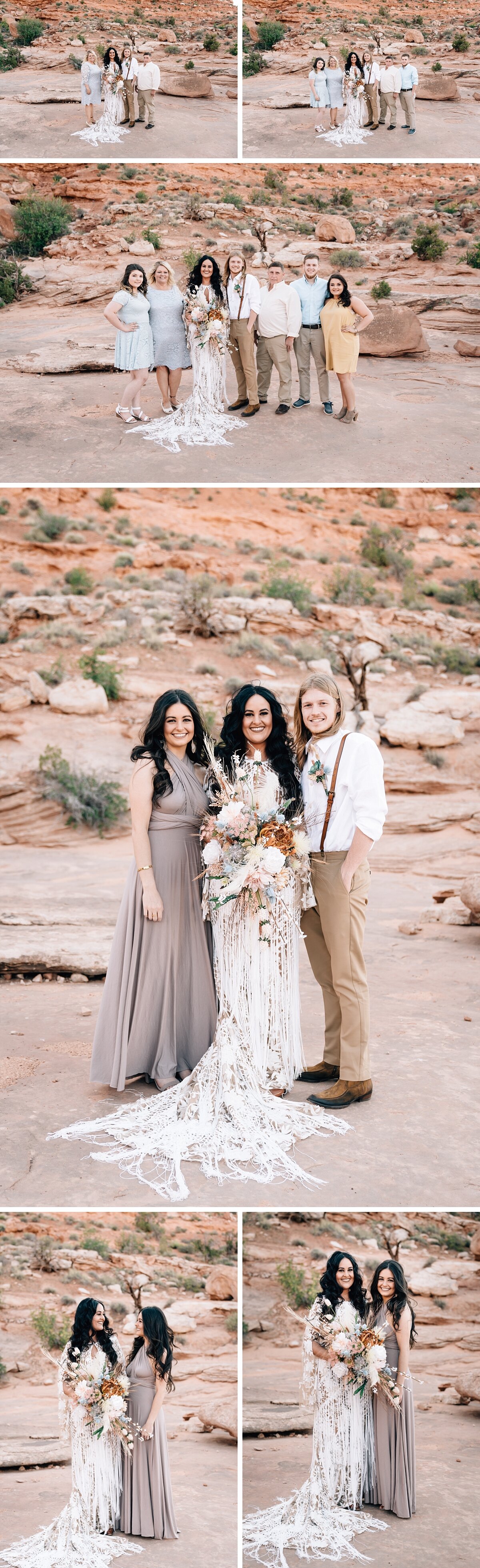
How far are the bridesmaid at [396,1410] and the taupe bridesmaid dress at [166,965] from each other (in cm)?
126

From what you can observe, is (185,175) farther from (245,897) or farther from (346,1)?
(245,897)

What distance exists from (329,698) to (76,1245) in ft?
21.9

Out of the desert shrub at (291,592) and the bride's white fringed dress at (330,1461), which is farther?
the desert shrub at (291,592)

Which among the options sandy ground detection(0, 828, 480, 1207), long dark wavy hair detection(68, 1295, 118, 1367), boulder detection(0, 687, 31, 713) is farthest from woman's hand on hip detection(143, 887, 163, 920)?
boulder detection(0, 687, 31, 713)

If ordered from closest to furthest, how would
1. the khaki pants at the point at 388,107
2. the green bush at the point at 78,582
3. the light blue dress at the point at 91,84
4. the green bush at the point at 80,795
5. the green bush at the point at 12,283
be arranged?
the green bush at the point at 80,795 < the khaki pants at the point at 388,107 < the light blue dress at the point at 91,84 < the green bush at the point at 12,283 < the green bush at the point at 78,582

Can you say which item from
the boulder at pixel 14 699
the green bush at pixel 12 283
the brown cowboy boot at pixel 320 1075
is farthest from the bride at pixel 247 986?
the green bush at pixel 12 283

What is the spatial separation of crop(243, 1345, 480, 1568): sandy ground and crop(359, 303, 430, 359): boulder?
1110cm

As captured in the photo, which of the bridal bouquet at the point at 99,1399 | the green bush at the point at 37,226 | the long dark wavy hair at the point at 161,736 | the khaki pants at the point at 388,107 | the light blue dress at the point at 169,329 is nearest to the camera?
the bridal bouquet at the point at 99,1399

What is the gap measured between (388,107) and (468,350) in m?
2.95

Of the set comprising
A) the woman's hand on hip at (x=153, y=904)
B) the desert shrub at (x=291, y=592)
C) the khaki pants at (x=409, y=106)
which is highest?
the khaki pants at (x=409, y=106)

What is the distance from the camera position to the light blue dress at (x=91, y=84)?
13930mm

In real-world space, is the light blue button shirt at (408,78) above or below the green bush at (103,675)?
above

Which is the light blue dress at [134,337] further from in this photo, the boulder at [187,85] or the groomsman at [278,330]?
the boulder at [187,85]

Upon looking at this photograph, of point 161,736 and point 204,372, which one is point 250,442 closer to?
point 204,372
